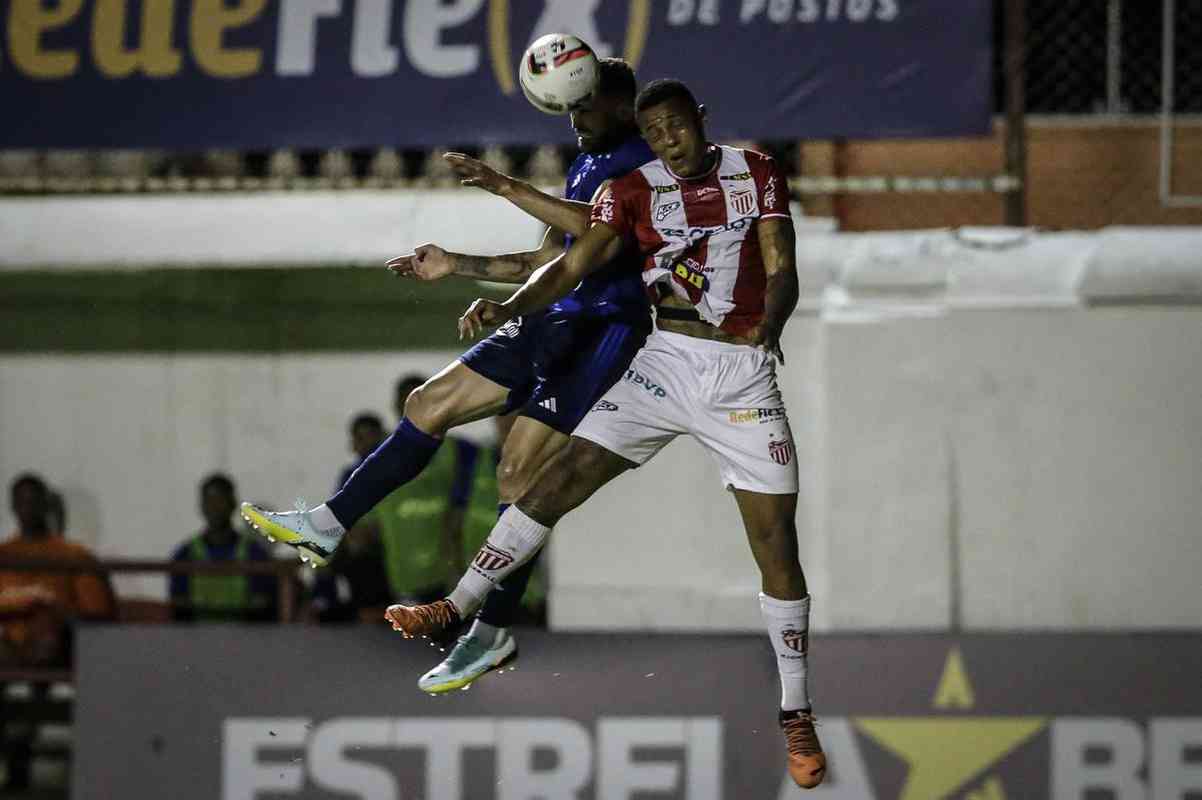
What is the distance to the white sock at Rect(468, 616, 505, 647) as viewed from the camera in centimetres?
796

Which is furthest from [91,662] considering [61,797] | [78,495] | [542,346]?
[542,346]

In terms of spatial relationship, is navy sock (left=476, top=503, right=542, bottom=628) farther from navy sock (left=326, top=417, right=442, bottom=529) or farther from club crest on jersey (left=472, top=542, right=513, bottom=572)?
navy sock (left=326, top=417, right=442, bottom=529)

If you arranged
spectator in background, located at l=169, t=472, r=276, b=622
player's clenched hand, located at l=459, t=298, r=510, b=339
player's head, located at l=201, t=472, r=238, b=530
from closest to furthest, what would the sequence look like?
player's clenched hand, located at l=459, t=298, r=510, b=339, spectator in background, located at l=169, t=472, r=276, b=622, player's head, located at l=201, t=472, r=238, b=530

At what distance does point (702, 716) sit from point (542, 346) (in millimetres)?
3191

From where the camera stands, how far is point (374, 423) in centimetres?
1140

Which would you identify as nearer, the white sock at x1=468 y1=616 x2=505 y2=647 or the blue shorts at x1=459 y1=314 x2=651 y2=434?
the blue shorts at x1=459 y1=314 x2=651 y2=434

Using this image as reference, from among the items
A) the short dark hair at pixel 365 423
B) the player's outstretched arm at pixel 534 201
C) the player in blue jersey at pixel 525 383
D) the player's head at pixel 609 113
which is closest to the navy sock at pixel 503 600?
the player in blue jersey at pixel 525 383

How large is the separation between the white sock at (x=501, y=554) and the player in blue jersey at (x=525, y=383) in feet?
0.56

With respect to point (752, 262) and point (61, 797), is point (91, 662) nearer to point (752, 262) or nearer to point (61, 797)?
point (61, 797)

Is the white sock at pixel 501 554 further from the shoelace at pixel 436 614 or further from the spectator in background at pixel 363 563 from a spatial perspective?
the spectator in background at pixel 363 563

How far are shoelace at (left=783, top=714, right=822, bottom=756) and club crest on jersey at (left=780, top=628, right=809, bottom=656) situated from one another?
0.26 meters

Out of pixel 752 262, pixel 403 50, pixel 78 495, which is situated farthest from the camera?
pixel 78 495

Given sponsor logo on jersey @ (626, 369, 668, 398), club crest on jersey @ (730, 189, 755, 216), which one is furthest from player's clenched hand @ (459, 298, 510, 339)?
club crest on jersey @ (730, 189, 755, 216)

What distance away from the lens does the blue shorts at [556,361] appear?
7805mm
